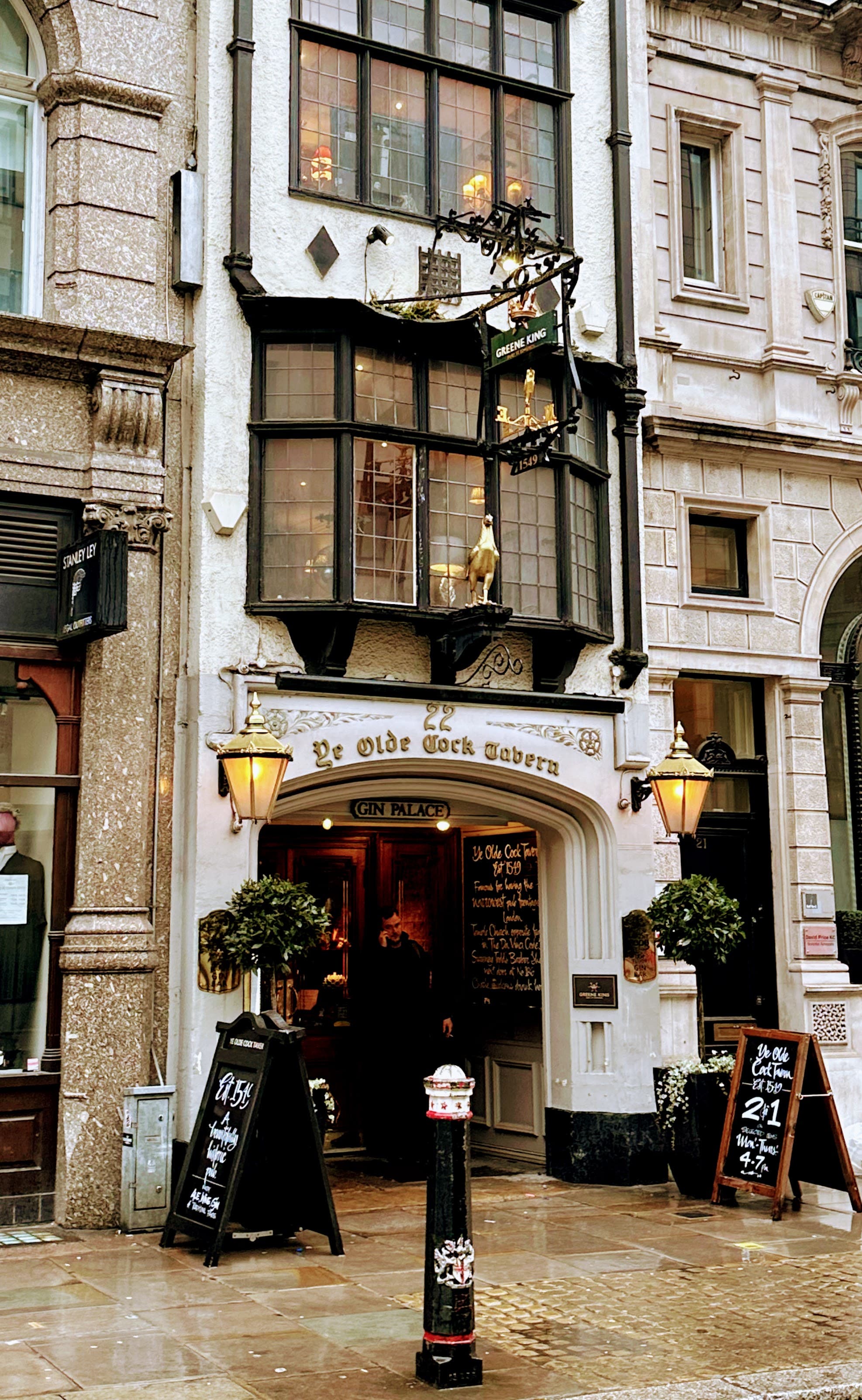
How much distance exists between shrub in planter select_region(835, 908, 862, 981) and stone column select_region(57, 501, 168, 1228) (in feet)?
23.3

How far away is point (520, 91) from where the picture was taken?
1330 centimetres

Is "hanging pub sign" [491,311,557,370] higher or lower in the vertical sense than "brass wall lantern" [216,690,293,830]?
A: higher

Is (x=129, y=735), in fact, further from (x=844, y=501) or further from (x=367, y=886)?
(x=844, y=501)

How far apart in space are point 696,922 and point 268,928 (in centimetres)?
357

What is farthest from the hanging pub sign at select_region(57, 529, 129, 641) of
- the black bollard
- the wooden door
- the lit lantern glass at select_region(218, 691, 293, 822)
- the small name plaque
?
the wooden door

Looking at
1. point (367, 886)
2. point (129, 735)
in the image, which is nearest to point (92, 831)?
point (129, 735)

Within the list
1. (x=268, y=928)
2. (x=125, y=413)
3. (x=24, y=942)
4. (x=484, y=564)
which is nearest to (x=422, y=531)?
(x=484, y=564)

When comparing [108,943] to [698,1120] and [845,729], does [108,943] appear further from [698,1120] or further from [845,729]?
[845,729]

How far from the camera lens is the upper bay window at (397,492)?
1159 centimetres

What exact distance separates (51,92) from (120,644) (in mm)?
4317

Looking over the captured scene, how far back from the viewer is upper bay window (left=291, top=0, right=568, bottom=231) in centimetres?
1224

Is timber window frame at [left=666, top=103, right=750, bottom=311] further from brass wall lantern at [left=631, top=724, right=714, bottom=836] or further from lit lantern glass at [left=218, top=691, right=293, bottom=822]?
lit lantern glass at [left=218, top=691, right=293, bottom=822]

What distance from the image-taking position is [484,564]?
1194 centimetres

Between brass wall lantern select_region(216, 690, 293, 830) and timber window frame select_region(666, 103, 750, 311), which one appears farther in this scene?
timber window frame select_region(666, 103, 750, 311)
